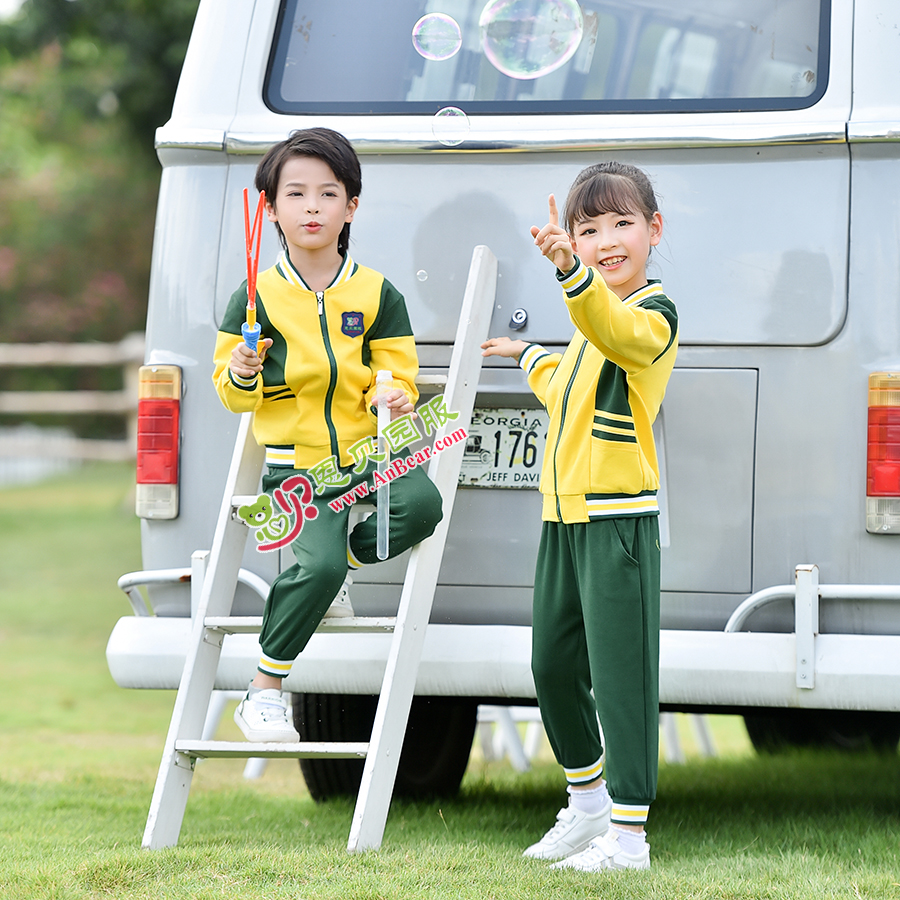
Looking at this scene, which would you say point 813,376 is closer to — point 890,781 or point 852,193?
point 852,193

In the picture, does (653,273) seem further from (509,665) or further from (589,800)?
(589,800)

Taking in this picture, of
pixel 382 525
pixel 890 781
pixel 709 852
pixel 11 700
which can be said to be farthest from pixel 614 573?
pixel 11 700

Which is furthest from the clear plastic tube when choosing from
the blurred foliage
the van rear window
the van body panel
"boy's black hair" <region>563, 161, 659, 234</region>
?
the blurred foliage

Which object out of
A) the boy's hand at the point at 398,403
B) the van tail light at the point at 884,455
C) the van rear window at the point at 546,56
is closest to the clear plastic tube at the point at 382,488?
the boy's hand at the point at 398,403

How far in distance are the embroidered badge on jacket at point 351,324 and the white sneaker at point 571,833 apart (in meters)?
1.31

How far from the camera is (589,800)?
344 centimetres

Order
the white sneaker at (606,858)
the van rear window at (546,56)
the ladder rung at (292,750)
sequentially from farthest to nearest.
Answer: the van rear window at (546,56) → the ladder rung at (292,750) → the white sneaker at (606,858)

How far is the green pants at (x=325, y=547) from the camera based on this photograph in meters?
3.42

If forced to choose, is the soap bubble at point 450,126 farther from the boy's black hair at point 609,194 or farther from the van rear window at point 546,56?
the boy's black hair at point 609,194

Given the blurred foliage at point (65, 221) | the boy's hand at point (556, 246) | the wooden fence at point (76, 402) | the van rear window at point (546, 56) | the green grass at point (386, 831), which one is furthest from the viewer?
the blurred foliage at point (65, 221)

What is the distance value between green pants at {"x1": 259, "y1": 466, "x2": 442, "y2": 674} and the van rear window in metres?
1.09

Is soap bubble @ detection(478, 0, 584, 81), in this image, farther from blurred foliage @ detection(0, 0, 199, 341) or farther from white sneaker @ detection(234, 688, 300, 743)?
blurred foliage @ detection(0, 0, 199, 341)

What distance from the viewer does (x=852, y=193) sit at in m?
3.56

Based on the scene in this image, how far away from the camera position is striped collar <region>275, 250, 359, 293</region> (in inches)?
141
